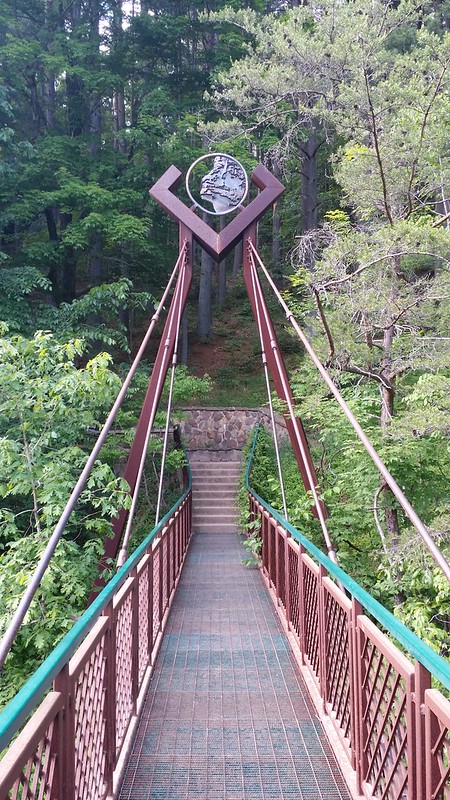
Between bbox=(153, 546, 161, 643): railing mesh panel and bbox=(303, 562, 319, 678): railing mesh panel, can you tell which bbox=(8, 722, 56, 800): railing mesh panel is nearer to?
bbox=(303, 562, 319, 678): railing mesh panel

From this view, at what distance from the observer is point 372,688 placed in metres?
2.25

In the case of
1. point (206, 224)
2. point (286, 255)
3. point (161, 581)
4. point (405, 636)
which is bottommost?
point (161, 581)

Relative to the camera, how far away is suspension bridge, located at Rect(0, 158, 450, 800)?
1.63 meters

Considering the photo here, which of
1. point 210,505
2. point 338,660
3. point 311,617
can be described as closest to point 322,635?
point 338,660

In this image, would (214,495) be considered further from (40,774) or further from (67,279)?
(40,774)

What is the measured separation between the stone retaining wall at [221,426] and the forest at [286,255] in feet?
4.72

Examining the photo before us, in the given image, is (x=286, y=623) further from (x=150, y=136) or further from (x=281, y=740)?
(x=150, y=136)

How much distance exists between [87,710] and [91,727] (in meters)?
0.11

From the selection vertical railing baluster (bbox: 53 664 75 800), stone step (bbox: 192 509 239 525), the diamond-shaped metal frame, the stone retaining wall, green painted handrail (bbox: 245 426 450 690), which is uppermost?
the diamond-shaped metal frame

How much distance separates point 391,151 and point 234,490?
8406 millimetres

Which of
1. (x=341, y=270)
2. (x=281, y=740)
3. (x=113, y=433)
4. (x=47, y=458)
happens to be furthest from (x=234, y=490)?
(x=281, y=740)

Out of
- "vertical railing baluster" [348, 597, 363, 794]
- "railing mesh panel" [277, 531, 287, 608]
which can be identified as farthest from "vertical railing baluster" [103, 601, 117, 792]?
"railing mesh panel" [277, 531, 287, 608]

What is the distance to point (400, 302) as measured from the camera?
584 cm

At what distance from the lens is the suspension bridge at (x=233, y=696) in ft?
5.35
